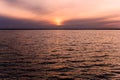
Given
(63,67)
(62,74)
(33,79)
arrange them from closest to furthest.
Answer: (33,79) < (62,74) < (63,67)

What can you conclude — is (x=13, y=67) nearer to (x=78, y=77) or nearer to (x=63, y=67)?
(x=63, y=67)

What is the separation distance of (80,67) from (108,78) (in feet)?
20.9

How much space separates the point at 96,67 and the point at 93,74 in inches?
169

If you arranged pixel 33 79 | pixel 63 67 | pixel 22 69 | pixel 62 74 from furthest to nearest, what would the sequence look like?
1. pixel 63 67
2. pixel 22 69
3. pixel 62 74
4. pixel 33 79

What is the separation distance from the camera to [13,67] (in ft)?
90.6

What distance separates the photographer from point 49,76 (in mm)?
22969

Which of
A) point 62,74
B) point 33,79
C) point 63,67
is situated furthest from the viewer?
point 63,67

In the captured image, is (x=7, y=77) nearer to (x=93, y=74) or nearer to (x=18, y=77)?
(x=18, y=77)

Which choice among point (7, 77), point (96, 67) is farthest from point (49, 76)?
point (96, 67)

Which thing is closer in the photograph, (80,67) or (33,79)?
(33,79)

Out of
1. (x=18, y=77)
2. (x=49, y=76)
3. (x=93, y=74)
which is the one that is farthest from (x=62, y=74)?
(x=18, y=77)

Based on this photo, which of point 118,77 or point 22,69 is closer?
point 118,77

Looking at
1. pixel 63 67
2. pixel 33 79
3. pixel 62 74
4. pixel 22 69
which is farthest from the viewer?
pixel 63 67

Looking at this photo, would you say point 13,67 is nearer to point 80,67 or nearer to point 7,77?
point 7,77
